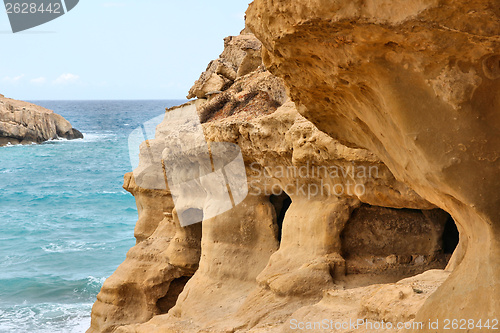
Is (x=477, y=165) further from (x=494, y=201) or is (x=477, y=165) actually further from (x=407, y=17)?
(x=407, y=17)

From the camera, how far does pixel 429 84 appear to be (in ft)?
9.69

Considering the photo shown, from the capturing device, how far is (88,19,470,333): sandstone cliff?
5.09 m

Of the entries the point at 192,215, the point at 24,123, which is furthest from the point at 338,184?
the point at 24,123

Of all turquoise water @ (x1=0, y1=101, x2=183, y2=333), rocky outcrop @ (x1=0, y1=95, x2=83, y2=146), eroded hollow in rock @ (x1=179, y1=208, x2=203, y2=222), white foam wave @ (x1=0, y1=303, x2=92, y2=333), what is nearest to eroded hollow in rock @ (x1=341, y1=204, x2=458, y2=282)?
eroded hollow in rock @ (x1=179, y1=208, x2=203, y2=222)

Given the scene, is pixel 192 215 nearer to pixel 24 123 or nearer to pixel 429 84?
pixel 429 84

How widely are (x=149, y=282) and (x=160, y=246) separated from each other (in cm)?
71

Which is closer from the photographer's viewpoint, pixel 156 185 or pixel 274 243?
pixel 274 243

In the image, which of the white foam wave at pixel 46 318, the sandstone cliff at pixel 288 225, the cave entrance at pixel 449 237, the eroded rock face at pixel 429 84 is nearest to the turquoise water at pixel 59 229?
the white foam wave at pixel 46 318

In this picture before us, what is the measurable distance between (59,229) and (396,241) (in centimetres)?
2183

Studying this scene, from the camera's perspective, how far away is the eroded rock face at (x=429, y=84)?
107 inches

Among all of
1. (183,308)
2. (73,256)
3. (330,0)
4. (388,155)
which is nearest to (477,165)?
(388,155)

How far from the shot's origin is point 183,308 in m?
8.11

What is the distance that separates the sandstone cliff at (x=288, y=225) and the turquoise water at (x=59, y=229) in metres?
6.36

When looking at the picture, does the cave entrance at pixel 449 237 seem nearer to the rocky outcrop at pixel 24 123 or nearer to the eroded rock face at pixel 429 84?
the eroded rock face at pixel 429 84
